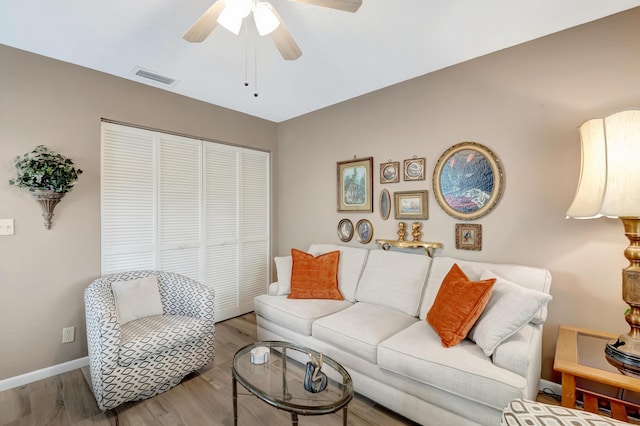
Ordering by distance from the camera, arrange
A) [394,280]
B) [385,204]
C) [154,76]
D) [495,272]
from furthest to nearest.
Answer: [385,204]
[154,76]
[394,280]
[495,272]

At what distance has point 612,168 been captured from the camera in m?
1.51

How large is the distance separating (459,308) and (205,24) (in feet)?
7.51

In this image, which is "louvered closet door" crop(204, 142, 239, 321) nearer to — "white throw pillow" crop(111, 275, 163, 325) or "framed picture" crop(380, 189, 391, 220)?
"white throw pillow" crop(111, 275, 163, 325)

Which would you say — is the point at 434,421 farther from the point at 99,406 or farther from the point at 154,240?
the point at 154,240

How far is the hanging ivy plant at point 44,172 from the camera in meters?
2.19

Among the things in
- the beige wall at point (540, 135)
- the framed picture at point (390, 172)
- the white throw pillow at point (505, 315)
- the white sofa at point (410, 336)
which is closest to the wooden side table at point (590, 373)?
the white sofa at point (410, 336)

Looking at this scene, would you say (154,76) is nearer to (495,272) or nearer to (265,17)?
(265,17)

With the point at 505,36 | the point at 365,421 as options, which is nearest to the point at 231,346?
the point at 365,421

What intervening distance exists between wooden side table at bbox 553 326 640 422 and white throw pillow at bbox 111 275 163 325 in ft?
9.25

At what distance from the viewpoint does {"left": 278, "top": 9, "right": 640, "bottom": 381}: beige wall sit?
6.40 ft

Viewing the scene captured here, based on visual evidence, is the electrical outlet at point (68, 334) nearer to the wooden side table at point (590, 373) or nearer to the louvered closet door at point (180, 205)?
the louvered closet door at point (180, 205)

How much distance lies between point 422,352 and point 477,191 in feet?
4.69

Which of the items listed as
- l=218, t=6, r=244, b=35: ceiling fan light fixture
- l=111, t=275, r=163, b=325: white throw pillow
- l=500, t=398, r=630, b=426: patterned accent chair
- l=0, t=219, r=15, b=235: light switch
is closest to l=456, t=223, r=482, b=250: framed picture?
l=500, t=398, r=630, b=426: patterned accent chair

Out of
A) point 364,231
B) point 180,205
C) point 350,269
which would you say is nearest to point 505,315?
point 350,269
